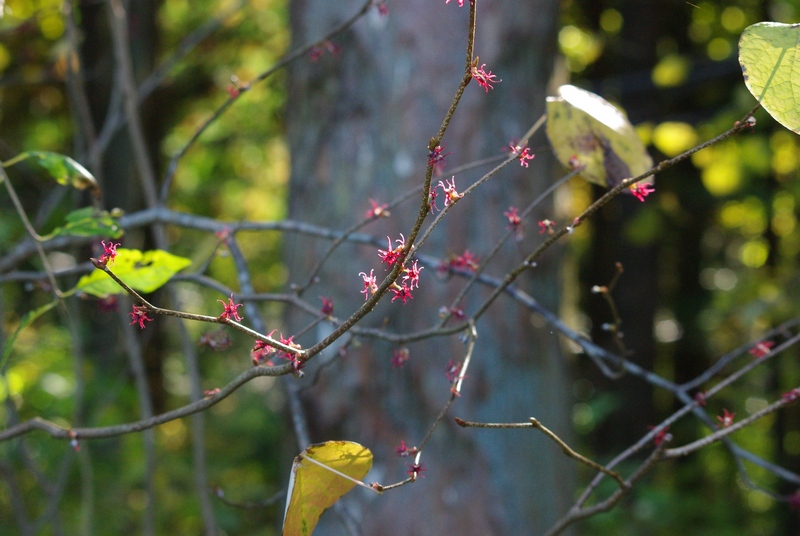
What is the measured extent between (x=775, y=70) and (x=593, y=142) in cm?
26

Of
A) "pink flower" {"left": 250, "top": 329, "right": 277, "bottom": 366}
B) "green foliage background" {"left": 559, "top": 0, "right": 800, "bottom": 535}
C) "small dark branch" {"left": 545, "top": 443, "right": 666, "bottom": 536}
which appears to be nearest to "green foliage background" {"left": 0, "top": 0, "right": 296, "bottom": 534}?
"pink flower" {"left": 250, "top": 329, "right": 277, "bottom": 366}

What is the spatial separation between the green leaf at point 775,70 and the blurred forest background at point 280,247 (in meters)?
0.78

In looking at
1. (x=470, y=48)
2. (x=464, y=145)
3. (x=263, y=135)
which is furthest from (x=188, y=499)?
(x=263, y=135)

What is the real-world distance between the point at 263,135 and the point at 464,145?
3.86 metres

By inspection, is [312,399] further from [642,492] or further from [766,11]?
[766,11]

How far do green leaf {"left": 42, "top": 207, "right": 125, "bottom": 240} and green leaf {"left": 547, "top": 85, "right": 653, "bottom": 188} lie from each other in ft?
1.53

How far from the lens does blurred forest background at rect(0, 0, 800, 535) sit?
6.97ft

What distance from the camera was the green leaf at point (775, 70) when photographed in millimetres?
506

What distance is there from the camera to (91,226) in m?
0.71

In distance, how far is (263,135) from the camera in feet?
16.0

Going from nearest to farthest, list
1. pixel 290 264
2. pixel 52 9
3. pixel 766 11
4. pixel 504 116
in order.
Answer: pixel 504 116 < pixel 290 264 < pixel 52 9 < pixel 766 11

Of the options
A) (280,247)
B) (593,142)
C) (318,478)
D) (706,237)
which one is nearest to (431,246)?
(593,142)

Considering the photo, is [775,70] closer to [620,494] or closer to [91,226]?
[620,494]

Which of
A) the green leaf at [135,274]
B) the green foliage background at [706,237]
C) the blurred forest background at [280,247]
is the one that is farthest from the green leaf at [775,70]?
the green foliage background at [706,237]
